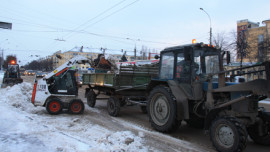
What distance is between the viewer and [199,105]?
5.45 metres

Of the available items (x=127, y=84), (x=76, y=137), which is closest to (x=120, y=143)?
(x=76, y=137)

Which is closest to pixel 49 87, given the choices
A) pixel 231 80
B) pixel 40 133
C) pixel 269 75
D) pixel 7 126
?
pixel 7 126

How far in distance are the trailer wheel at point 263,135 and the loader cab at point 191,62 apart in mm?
1666

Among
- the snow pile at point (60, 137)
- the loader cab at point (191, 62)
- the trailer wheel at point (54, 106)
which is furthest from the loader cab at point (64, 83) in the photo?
the loader cab at point (191, 62)

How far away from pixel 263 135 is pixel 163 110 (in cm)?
253

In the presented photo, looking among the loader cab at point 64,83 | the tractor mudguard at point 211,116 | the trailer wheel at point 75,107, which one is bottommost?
the trailer wheel at point 75,107

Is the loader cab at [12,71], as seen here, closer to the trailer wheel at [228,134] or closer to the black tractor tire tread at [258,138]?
the trailer wheel at [228,134]

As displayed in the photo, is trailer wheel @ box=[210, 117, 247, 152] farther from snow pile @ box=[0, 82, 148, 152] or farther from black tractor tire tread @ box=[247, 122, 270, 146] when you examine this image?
snow pile @ box=[0, 82, 148, 152]

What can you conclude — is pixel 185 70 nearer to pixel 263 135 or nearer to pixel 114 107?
pixel 263 135

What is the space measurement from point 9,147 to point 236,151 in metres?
4.64

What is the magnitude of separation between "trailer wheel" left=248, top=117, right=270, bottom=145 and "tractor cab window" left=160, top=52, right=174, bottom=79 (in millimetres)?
2472

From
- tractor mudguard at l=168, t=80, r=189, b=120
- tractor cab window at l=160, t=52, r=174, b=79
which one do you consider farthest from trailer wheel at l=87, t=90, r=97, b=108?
tractor mudguard at l=168, t=80, r=189, b=120

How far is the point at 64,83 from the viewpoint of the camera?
9.02m

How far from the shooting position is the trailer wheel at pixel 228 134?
405 centimetres
